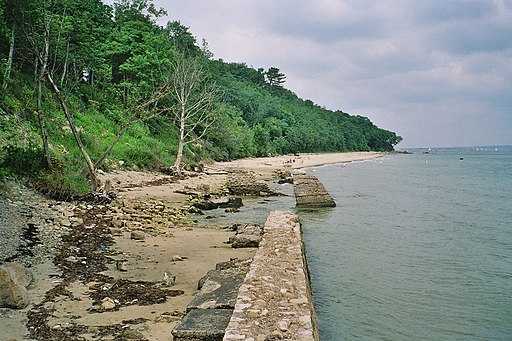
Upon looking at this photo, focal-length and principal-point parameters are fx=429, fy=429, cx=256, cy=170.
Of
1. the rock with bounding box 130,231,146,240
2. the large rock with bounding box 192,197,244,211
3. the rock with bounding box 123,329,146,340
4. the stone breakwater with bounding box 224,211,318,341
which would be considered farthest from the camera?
the large rock with bounding box 192,197,244,211

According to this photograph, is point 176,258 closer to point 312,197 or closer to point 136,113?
point 136,113

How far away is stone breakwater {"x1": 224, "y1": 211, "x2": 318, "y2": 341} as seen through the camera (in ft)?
14.2

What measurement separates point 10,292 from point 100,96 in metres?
26.2

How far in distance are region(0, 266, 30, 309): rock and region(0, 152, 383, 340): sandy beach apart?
9cm

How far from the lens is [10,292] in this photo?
5324 mm

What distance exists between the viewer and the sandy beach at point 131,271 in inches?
205

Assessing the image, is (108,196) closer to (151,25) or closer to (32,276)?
(32,276)

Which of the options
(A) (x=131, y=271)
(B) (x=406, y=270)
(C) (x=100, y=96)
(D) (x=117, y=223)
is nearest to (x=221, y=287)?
(A) (x=131, y=271)

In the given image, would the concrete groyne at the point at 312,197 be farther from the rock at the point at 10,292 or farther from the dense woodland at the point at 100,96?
the rock at the point at 10,292

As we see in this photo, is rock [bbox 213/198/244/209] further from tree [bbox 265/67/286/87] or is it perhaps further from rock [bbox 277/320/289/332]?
tree [bbox 265/67/286/87]

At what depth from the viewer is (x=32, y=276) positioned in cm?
651

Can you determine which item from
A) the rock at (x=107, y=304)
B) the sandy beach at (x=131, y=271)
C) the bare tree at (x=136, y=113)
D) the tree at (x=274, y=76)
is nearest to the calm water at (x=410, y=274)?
the sandy beach at (x=131, y=271)

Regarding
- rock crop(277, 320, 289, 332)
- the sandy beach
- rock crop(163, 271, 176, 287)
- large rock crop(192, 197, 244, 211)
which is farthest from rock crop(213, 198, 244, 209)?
rock crop(277, 320, 289, 332)

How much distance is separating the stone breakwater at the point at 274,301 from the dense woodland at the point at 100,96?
27.1 feet
